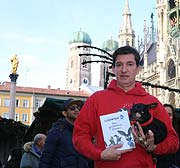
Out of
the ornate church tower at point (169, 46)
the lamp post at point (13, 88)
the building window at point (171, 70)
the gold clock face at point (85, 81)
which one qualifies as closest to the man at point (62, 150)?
the lamp post at point (13, 88)

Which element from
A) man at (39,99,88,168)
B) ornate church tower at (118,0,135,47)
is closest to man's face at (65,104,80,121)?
man at (39,99,88,168)

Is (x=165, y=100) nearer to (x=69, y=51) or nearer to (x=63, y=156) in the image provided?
(x=63, y=156)

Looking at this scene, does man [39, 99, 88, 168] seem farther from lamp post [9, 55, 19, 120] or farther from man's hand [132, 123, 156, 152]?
lamp post [9, 55, 19, 120]

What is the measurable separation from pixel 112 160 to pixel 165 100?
Result: 109 ft

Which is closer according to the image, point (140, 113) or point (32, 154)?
point (140, 113)

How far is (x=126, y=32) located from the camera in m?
53.4

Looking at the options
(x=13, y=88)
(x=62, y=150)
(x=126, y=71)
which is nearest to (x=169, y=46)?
(x=13, y=88)

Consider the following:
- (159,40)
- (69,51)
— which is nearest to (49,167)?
(159,40)

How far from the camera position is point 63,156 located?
12.5ft

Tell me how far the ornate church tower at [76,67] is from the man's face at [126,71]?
90.6m

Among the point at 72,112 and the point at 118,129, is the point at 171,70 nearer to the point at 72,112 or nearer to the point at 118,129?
the point at 72,112

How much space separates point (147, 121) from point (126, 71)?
341mm

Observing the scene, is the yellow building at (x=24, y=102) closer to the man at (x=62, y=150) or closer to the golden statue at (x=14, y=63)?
the golden statue at (x=14, y=63)

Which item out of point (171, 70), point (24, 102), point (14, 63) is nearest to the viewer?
point (14, 63)
